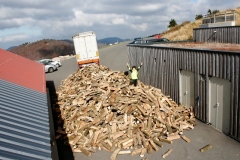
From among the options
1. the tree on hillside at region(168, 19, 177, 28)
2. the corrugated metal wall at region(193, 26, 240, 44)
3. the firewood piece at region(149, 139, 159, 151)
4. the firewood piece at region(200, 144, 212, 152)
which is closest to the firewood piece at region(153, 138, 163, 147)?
the firewood piece at region(149, 139, 159, 151)

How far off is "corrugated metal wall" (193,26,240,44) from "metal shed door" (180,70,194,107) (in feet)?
24.4

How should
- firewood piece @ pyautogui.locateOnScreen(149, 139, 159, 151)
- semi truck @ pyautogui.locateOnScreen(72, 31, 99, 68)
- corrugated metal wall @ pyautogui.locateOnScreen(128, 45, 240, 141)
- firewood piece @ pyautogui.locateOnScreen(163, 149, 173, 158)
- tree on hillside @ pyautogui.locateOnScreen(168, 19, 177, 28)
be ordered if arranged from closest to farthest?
firewood piece @ pyautogui.locateOnScreen(163, 149, 173, 158), corrugated metal wall @ pyautogui.locateOnScreen(128, 45, 240, 141), firewood piece @ pyautogui.locateOnScreen(149, 139, 159, 151), semi truck @ pyautogui.locateOnScreen(72, 31, 99, 68), tree on hillside @ pyautogui.locateOnScreen(168, 19, 177, 28)

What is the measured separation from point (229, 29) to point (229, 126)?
11.3 m

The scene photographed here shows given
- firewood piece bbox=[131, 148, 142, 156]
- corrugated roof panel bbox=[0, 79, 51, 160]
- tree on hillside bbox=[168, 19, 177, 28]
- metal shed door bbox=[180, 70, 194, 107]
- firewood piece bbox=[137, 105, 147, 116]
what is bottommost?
firewood piece bbox=[131, 148, 142, 156]

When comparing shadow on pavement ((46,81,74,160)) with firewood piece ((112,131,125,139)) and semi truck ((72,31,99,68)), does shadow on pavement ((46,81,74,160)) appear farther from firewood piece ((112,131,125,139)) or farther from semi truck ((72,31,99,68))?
semi truck ((72,31,99,68))

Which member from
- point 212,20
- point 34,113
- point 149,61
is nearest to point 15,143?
point 34,113

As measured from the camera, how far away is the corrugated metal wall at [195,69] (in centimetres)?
1076

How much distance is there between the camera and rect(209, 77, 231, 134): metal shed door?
11398mm

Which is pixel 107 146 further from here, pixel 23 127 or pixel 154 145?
pixel 23 127

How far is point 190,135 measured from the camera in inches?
481

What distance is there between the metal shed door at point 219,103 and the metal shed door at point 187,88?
66.9 inches

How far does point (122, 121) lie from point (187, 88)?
475 centimetres

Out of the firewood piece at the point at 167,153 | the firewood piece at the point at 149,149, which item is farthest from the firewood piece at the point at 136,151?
the firewood piece at the point at 167,153

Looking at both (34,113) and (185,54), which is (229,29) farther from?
(34,113)
